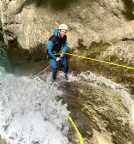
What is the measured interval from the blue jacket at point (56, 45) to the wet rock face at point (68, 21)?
1.97 meters

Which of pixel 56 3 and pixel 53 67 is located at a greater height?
pixel 56 3

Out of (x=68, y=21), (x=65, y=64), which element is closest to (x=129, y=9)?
(x=68, y=21)

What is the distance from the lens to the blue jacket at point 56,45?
44.4 ft

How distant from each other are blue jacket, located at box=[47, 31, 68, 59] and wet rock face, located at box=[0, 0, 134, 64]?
197 cm

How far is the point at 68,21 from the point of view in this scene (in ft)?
53.8

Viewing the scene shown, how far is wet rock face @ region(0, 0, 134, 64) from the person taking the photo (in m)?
15.0

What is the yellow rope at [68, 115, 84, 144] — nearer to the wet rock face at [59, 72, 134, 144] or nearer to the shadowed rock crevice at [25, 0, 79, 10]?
the wet rock face at [59, 72, 134, 144]

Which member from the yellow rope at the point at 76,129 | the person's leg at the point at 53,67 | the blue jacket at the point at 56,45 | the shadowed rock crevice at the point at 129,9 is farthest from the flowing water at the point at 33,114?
the shadowed rock crevice at the point at 129,9

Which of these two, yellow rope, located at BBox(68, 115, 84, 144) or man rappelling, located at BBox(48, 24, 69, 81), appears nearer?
yellow rope, located at BBox(68, 115, 84, 144)

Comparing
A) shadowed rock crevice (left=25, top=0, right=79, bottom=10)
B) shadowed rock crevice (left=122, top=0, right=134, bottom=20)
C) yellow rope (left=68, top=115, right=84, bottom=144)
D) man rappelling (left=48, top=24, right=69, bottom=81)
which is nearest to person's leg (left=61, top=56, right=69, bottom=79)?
man rappelling (left=48, top=24, right=69, bottom=81)

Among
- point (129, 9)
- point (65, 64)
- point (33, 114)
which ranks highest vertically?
point (129, 9)

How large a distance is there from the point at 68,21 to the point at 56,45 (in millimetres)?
2796

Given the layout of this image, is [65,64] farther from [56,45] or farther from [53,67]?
[56,45]

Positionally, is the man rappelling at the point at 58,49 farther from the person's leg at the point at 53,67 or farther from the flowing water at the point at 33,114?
the flowing water at the point at 33,114
